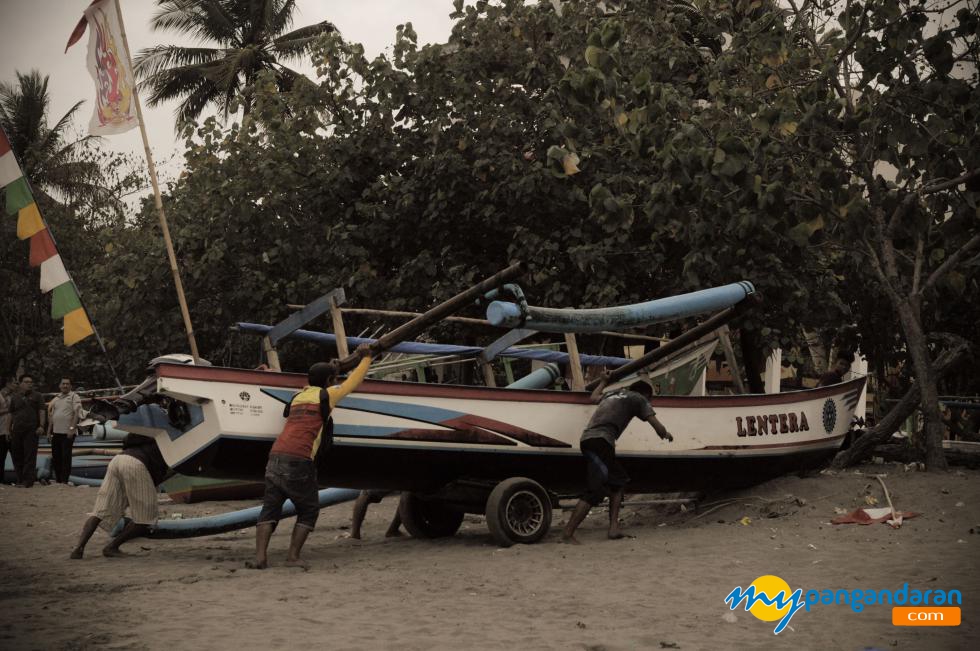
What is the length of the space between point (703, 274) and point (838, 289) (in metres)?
3.33

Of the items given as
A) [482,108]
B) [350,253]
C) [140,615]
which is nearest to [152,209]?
[350,253]

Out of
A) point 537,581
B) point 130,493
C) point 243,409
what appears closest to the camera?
point 537,581

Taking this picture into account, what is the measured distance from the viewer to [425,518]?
10.6 m

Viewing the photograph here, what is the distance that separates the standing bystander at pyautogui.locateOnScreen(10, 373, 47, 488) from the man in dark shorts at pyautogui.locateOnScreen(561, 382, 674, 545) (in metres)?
11.0

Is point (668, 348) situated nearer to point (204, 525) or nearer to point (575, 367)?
point (575, 367)

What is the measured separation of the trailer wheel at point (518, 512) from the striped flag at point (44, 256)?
4104mm

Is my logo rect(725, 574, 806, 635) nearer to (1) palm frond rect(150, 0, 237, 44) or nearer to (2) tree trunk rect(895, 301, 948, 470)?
(2) tree trunk rect(895, 301, 948, 470)

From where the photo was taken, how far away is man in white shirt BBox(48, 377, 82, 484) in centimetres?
1723

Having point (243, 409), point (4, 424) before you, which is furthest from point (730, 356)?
point (4, 424)

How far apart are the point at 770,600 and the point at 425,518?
14.7 ft

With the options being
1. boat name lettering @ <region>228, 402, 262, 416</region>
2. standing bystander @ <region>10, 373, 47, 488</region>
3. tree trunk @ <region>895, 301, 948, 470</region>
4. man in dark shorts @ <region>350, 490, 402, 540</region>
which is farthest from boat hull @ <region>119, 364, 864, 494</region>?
standing bystander @ <region>10, 373, 47, 488</region>

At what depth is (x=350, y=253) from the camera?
1596 centimetres

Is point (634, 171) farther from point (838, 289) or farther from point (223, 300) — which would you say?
point (223, 300)

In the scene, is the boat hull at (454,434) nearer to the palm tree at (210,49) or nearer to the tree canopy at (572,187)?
the tree canopy at (572,187)
